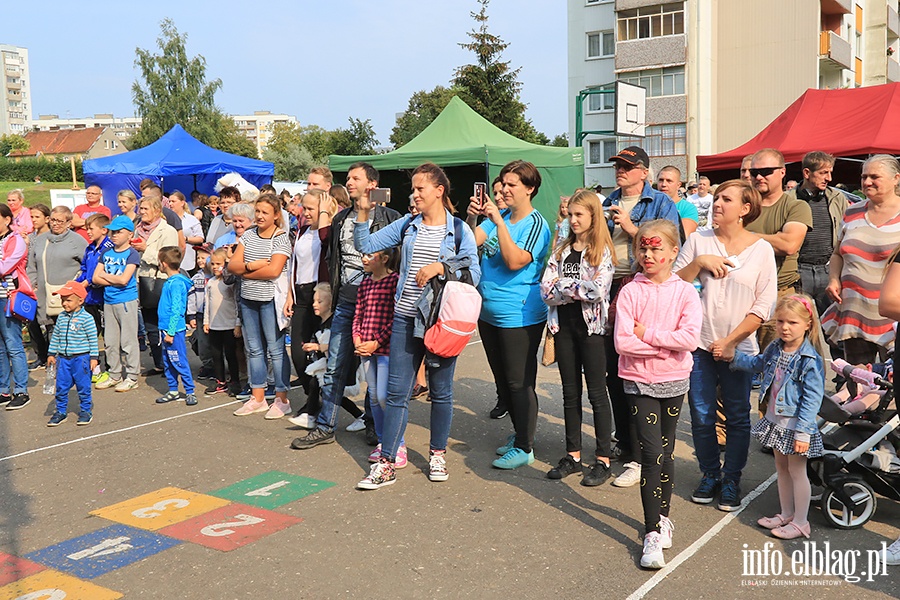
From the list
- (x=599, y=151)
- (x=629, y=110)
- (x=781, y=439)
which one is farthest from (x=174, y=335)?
(x=599, y=151)

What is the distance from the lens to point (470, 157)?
18.0 metres

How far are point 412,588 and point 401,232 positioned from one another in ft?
7.94

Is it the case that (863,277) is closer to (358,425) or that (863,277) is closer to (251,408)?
(358,425)

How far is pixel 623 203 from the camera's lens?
18.4 feet

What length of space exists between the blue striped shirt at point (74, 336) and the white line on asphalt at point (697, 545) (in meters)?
5.23

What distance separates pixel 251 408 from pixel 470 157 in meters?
11.5

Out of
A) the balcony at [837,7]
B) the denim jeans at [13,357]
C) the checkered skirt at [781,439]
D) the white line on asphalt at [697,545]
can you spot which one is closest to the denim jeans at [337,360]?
the white line on asphalt at [697,545]

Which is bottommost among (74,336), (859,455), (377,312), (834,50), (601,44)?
(859,455)

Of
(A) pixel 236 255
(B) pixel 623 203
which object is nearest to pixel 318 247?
(A) pixel 236 255

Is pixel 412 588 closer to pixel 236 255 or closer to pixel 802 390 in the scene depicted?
pixel 802 390

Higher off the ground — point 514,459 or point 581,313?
point 581,313

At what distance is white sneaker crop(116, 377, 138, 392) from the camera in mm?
8492

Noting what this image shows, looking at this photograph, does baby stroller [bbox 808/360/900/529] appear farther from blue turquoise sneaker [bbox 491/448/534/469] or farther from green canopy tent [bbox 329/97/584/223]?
green canopy tent [bbox 329/97/584/223]

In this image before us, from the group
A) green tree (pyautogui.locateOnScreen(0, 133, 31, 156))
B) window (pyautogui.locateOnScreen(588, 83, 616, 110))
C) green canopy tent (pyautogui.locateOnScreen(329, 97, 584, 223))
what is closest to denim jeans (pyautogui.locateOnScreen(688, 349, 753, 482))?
green canopy tent (pyautogui.locateOnScreen(329, 97, 584, 223))
